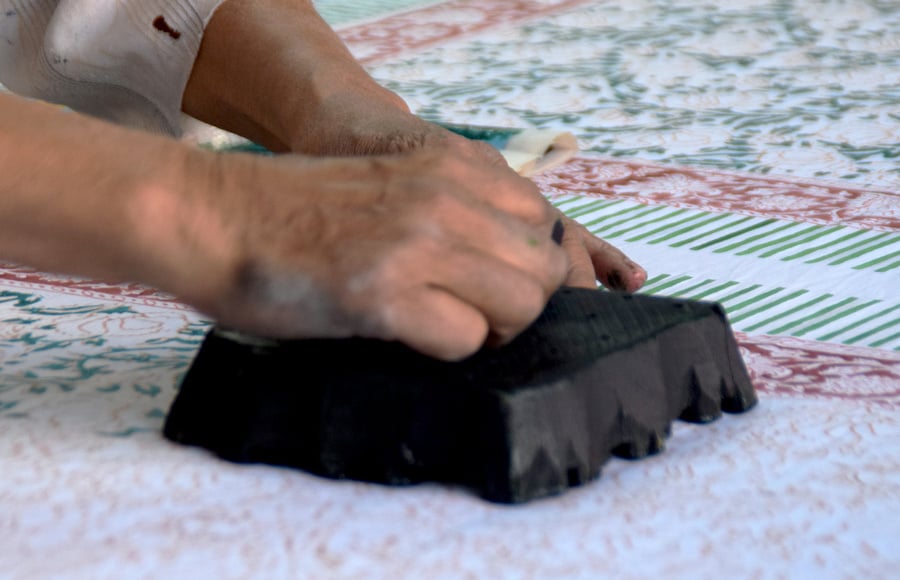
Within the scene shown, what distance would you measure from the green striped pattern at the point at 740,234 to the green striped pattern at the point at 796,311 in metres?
0.10

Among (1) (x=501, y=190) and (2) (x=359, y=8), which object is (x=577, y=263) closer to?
(1) (x=501, y=190)

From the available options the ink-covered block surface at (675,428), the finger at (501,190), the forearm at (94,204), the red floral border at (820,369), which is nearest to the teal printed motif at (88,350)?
the ink-covered block surface at (675,428)

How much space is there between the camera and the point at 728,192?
1538 mm

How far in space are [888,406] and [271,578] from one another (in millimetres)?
490

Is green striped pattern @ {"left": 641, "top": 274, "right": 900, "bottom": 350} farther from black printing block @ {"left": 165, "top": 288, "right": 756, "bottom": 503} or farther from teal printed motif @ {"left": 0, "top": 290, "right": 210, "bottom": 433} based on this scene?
teal printed motif @ {"left": 0, "top": 290, "right": 210, "bottom": 433}

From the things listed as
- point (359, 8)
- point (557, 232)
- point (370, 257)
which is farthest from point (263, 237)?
point (359, 8)

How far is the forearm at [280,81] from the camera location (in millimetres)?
1129

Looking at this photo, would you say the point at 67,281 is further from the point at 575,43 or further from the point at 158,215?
the point at 575,43

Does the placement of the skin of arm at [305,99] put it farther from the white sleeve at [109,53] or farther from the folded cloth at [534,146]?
the folded cloth at [534,146]

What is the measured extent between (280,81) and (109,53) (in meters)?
0.28

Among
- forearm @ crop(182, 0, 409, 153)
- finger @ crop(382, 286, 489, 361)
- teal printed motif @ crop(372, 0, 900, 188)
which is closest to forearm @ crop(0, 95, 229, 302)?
finger @ crop(382, 286, 489, 361)

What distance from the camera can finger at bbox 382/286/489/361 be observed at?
69cm

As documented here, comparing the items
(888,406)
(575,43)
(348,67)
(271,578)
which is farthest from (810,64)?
(271,578)

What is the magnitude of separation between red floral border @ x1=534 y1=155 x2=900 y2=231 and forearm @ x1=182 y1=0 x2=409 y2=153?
416mm
